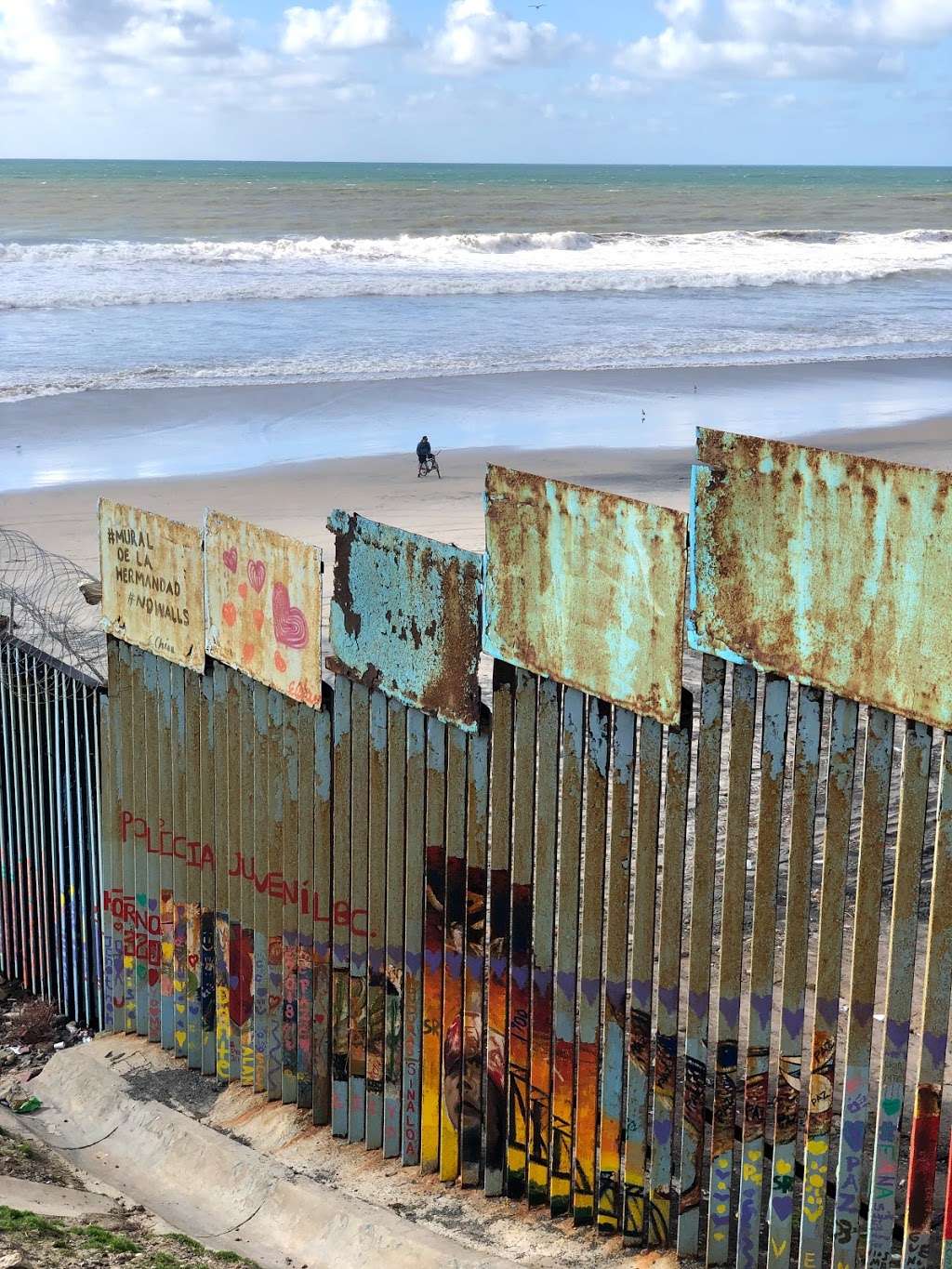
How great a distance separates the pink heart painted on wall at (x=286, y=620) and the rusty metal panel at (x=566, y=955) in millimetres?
769

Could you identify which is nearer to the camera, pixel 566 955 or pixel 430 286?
pixel 566 955

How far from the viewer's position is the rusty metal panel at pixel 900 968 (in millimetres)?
3580

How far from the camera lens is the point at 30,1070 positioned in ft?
19.6

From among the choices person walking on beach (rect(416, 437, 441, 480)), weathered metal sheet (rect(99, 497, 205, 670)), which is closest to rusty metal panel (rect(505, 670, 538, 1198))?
weathered metal sheet (rect(99, 497, 205, 670))

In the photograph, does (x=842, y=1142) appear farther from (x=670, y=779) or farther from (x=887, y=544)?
(x=887, y=544)

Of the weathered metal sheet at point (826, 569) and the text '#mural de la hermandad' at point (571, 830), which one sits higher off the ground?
the weathered metal sheet at point (826, 569)

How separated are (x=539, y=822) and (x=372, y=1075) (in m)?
1.27

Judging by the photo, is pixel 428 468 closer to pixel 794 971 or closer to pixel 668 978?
pixel 668 978

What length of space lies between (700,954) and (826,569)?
123 cm

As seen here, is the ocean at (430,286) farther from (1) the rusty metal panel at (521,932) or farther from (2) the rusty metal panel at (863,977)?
(2) the rusty metal panel at (863,977)

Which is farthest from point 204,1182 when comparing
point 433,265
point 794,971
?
point 433,265

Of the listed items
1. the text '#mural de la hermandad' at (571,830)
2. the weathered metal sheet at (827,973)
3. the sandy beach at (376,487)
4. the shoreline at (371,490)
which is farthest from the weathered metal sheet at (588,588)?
the sandy beach at (376,487)

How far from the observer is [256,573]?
4.74m

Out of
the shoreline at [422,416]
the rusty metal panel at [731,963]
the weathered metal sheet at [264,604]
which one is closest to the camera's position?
the rusty metal panel at [731,963]
